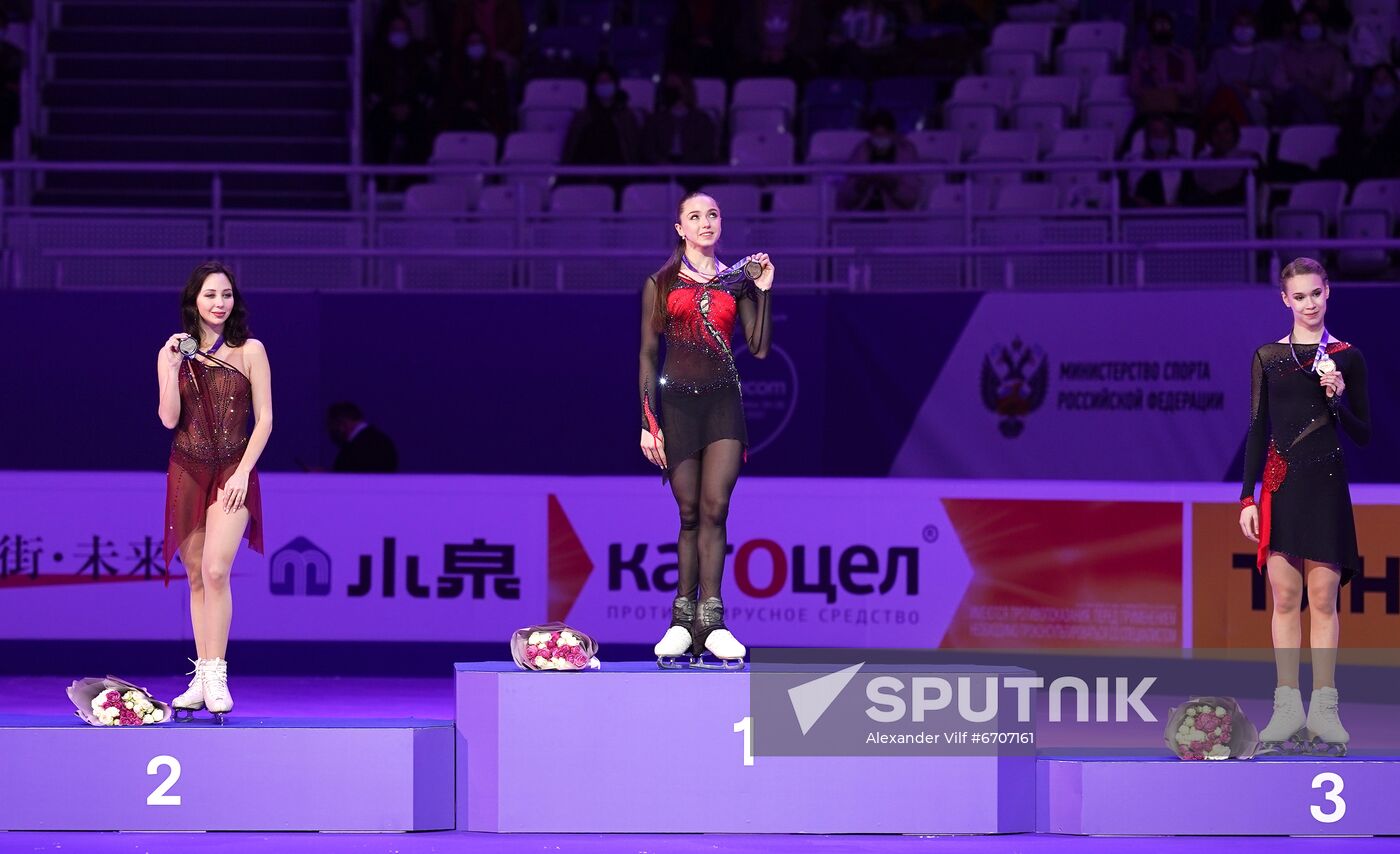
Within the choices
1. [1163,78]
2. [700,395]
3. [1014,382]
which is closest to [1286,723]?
[700,395]

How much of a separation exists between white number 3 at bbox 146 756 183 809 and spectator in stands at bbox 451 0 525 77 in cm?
1091

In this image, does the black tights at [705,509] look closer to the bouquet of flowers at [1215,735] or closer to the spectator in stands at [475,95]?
the bouquet of flowers at [1215,735]

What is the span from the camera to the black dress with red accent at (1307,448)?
7.18m

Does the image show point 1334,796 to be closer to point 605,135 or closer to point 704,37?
point 605,135

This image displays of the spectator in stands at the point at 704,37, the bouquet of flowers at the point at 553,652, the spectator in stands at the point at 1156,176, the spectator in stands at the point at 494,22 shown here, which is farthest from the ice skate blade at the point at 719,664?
the spectator in stands at the point at 494,22

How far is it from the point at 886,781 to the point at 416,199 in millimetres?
8841

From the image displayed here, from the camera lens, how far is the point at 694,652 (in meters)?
7.48

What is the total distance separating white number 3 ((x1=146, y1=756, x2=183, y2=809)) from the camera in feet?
23.7

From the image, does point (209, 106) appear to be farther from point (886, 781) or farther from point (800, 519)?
point (886, 781)

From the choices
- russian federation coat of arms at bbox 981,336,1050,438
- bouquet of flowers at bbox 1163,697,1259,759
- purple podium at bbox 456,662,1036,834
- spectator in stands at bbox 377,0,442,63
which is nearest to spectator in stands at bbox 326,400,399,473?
russian federation coat of arms at bbox 981,336,1050,438

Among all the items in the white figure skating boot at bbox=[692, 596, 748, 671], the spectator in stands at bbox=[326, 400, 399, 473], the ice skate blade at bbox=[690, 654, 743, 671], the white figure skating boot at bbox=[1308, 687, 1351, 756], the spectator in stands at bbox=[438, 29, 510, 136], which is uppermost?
the spectator in stands at bbox=[438, 29, 510, 136]

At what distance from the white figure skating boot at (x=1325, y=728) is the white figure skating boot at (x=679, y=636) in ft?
7.85

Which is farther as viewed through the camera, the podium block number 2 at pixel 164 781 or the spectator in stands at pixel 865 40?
the spectator in stands at pixel 865 40

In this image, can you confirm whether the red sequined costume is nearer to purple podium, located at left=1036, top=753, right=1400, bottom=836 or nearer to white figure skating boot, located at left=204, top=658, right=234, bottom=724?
white figure skating boot, located at left=204, top=658, right=234, bottom=724
